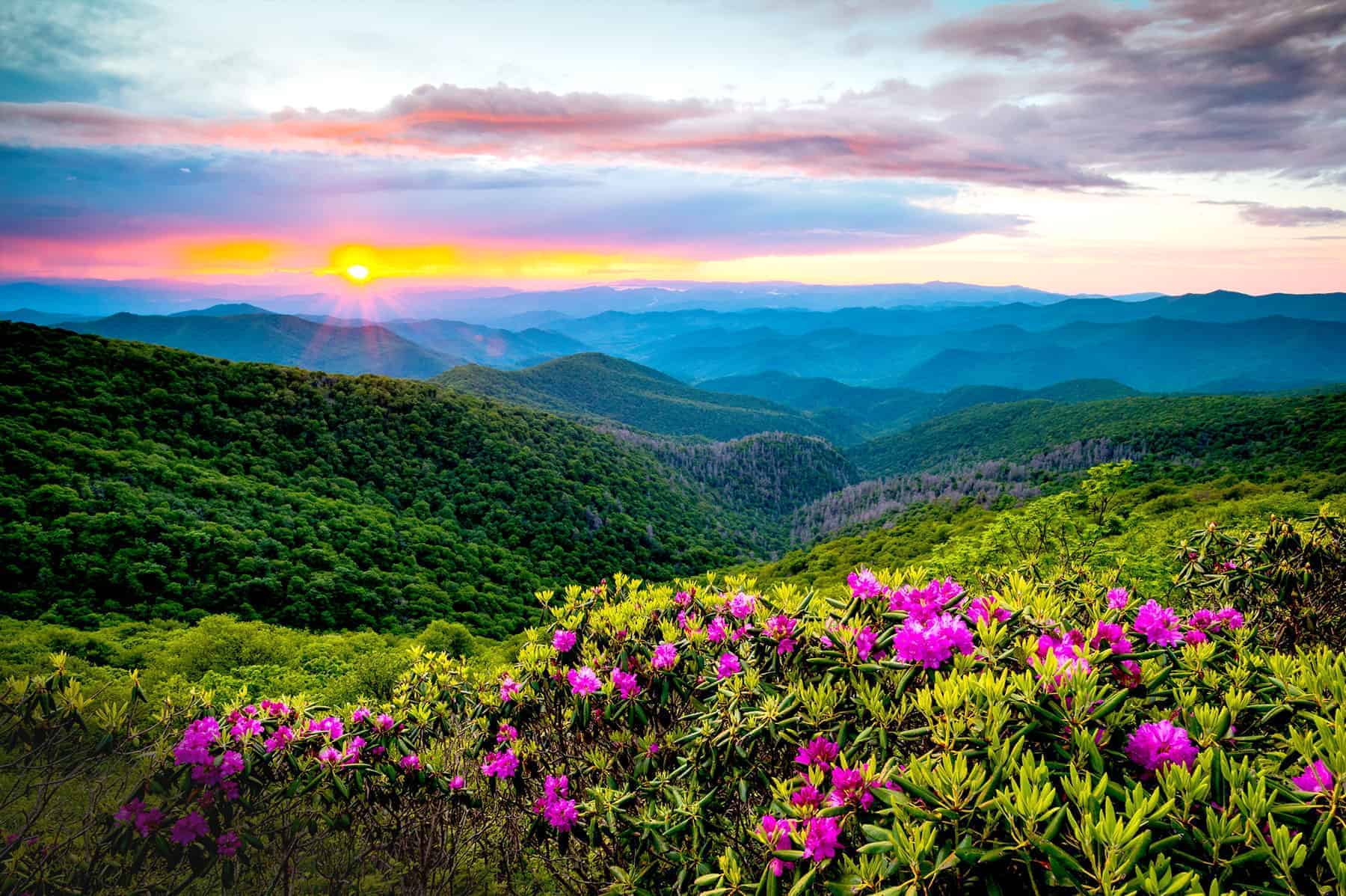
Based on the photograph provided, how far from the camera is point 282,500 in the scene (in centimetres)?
4012

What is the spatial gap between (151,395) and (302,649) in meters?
42.4

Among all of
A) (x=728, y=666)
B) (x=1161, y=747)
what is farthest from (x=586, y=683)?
(x=1161, y=747)

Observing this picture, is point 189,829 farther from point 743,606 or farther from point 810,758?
point 810,758

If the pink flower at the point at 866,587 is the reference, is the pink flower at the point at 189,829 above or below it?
below

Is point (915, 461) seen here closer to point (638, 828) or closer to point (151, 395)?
point (151, 395)

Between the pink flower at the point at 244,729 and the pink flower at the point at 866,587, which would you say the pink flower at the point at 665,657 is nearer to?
the pink flower at the point at 866,587

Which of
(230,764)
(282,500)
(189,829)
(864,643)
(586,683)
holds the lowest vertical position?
(282,500)

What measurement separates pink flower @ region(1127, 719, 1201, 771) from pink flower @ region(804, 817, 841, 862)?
4.89 feet

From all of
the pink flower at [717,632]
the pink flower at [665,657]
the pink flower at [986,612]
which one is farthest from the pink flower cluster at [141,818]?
the pink flower at [986,612]

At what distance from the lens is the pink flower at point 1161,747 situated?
2.65 m

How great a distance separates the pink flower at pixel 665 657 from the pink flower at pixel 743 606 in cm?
71

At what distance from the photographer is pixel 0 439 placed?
3219 centimetres

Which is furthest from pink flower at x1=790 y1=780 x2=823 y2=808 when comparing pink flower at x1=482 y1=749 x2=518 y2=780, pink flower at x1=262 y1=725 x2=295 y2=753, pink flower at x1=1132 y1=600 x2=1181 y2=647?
pink flower at x1=262 y1=725 x2=295 y2=753

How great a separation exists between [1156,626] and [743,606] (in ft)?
9.83
